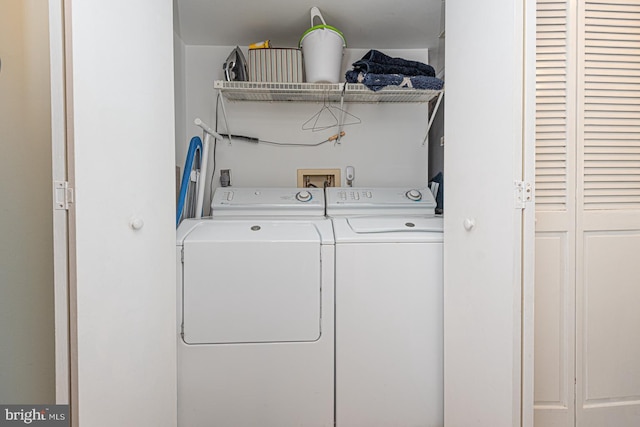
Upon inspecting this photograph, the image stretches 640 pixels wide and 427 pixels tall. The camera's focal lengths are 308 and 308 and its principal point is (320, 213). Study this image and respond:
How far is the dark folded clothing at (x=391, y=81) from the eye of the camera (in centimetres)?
173

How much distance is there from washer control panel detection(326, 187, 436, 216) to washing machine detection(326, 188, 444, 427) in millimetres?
415

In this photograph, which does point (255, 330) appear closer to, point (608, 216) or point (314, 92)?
point (314, 92)

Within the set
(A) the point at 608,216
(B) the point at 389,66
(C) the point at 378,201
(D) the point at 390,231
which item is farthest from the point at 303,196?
(A) the point at 608,216

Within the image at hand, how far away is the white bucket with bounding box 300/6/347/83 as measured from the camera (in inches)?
67.5

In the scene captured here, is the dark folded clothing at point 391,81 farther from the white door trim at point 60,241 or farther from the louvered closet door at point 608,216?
the white door trim at point 60,241

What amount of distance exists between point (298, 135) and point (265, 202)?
0.61 metres

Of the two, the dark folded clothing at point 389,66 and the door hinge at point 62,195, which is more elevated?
the dark folded clothing at point 389,66

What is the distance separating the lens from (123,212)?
1.01 meters

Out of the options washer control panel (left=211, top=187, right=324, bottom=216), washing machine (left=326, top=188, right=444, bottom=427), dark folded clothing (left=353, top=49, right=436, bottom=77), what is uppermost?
dark folded clothing (left=353, top=49, right=436, bottom=77)

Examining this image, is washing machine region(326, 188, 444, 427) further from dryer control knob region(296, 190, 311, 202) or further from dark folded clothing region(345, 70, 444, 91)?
dark folded clothing region(345, 70, 444, 91)

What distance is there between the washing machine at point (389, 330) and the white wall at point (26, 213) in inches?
41.1

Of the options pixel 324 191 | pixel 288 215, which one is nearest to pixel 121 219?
pixel 288 215

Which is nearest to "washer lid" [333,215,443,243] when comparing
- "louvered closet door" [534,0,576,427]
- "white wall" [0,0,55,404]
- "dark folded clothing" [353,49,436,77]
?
"louvered closet door" [534,0,576,427]

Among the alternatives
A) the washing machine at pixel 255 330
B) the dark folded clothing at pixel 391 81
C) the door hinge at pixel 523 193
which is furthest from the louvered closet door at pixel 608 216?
the washing machine at pixel 255 330
